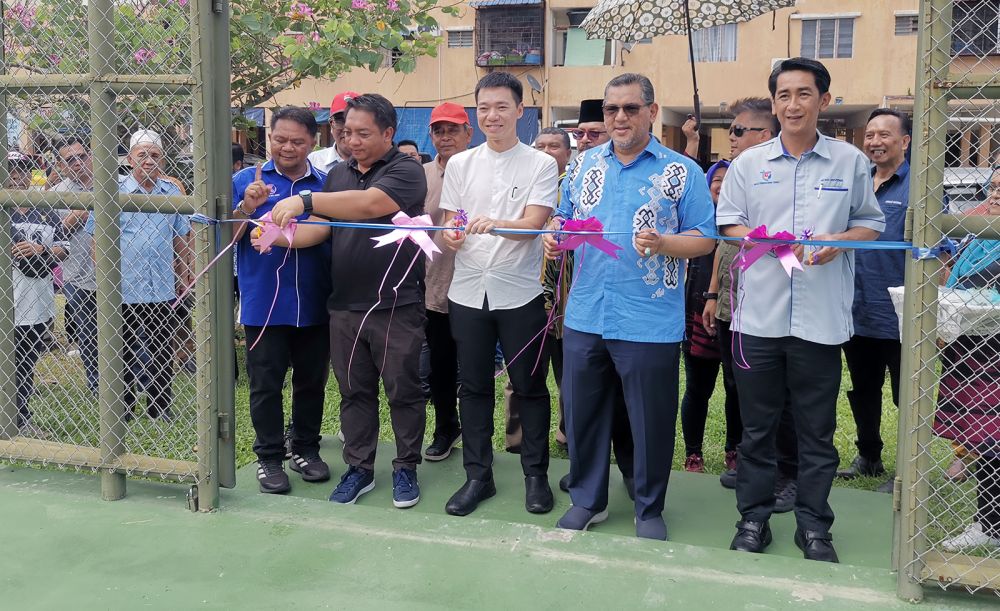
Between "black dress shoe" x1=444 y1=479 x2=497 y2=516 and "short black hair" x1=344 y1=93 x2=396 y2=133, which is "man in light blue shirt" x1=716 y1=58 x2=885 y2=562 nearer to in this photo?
"black dress shoe" x1=444 y1=479 x2=497 y2=516

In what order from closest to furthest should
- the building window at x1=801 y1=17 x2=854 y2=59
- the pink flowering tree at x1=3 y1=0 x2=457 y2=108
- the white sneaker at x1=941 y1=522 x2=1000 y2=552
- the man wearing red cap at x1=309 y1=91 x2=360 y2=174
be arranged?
1. the white sneaker at x1=941 y1=522 x2=1000 y2=552
2. the man wearing red cap at x1=309 y1=91 x2=360 y2=174
3. the pink flowering tree at x1=3 y1=0 x2=457 y2=108
4. the building window at x1=801 y1=17 x2=854 y2=59

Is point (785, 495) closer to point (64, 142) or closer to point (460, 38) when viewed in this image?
point (64, 142)

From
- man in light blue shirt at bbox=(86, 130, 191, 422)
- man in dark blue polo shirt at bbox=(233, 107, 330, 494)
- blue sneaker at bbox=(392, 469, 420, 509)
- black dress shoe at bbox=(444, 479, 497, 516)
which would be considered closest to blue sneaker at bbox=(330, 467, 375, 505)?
blue sneaker at bbox=(392, 469, 420, 509)

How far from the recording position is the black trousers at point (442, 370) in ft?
15.9

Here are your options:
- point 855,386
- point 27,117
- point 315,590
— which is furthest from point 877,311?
point 27,117

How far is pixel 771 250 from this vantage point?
3.39 meters

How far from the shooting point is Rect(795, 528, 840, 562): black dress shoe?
3.45m

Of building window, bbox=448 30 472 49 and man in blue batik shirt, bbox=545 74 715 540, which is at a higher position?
building window, bbox=448 30 472 49

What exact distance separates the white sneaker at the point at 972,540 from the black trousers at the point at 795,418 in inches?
18.2

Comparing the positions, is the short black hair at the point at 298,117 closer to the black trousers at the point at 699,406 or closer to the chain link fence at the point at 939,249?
the black trousers at the point at 699,406

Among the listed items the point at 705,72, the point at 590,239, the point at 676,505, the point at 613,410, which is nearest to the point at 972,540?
the point at 676,505

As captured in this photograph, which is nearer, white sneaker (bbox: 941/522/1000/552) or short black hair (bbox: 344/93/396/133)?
white sneaker (bbox: 941/522/1000/552)

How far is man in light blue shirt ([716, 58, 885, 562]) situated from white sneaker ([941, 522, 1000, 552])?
46 cm

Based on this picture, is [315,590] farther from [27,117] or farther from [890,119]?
[890,119]
